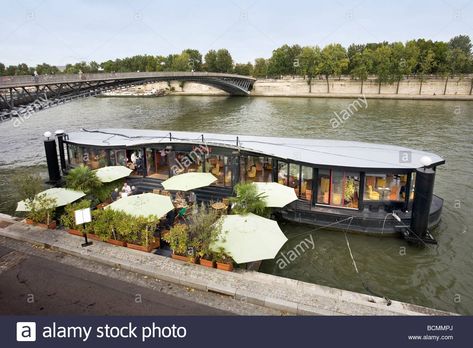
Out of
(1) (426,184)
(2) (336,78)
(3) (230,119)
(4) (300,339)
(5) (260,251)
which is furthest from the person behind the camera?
(2) (336,78)

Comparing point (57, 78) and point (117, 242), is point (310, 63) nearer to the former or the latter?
point (57, 78)

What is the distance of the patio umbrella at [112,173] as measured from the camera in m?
15.1

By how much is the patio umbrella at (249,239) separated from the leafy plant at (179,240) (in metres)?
1.07

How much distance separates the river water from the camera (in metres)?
10.8

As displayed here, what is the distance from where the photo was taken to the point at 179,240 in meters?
10.4

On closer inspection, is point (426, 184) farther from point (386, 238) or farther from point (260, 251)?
point (260, 251)

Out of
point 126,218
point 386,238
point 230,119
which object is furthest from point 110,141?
point 230,119

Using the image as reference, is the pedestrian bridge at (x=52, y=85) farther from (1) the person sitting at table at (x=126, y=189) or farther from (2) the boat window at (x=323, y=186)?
(2) the boat window at (x=323, y=186)

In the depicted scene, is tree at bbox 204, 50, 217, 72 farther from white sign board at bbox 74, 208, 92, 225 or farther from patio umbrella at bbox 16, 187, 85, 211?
white sign board at bbox 74, 208, 92, 225

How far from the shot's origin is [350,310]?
27.1 ft

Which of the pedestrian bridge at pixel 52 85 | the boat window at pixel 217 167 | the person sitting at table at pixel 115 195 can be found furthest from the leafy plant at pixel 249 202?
the pedestrian bridge at pixel 52 85

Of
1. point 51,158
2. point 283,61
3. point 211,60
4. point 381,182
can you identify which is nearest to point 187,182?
point 381,182

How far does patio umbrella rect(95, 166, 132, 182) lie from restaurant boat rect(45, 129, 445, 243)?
1.09 m

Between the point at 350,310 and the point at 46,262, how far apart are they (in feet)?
30.4
